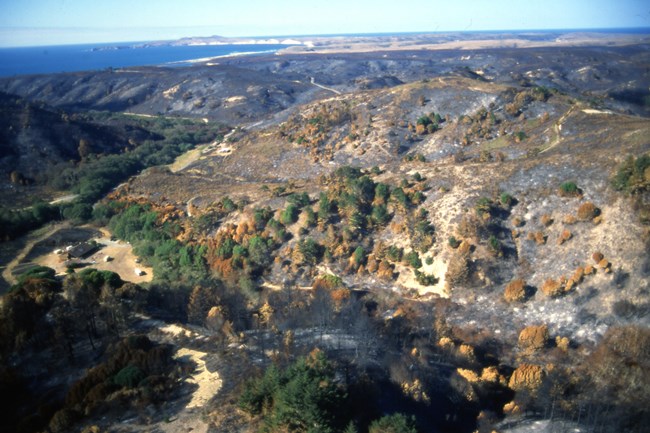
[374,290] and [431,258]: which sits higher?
[431,258]

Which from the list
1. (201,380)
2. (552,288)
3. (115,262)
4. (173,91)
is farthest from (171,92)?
(552,288)

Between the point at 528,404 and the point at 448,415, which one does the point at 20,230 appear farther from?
the point at 528,404

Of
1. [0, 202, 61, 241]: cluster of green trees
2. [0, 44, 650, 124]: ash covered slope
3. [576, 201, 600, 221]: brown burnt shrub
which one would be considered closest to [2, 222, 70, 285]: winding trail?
[0, 202, 61, 241]: cluster of green trees

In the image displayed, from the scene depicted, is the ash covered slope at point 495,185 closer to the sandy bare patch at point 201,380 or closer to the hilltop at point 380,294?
the hilltop at point 380,294

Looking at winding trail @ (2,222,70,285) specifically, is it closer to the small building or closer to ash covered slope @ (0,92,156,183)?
the small building

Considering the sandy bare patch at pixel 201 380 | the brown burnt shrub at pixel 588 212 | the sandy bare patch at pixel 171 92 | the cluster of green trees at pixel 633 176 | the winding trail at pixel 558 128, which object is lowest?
the sandy bare patch at pixel 201 380

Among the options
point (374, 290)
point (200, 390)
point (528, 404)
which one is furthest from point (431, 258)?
point (200, 390)

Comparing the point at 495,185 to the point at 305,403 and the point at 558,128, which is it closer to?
the point at 558,128

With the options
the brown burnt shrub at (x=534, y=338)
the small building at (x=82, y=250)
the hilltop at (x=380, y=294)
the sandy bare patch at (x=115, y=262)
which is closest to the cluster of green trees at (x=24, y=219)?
the hilltop at (x=380, y=294)
